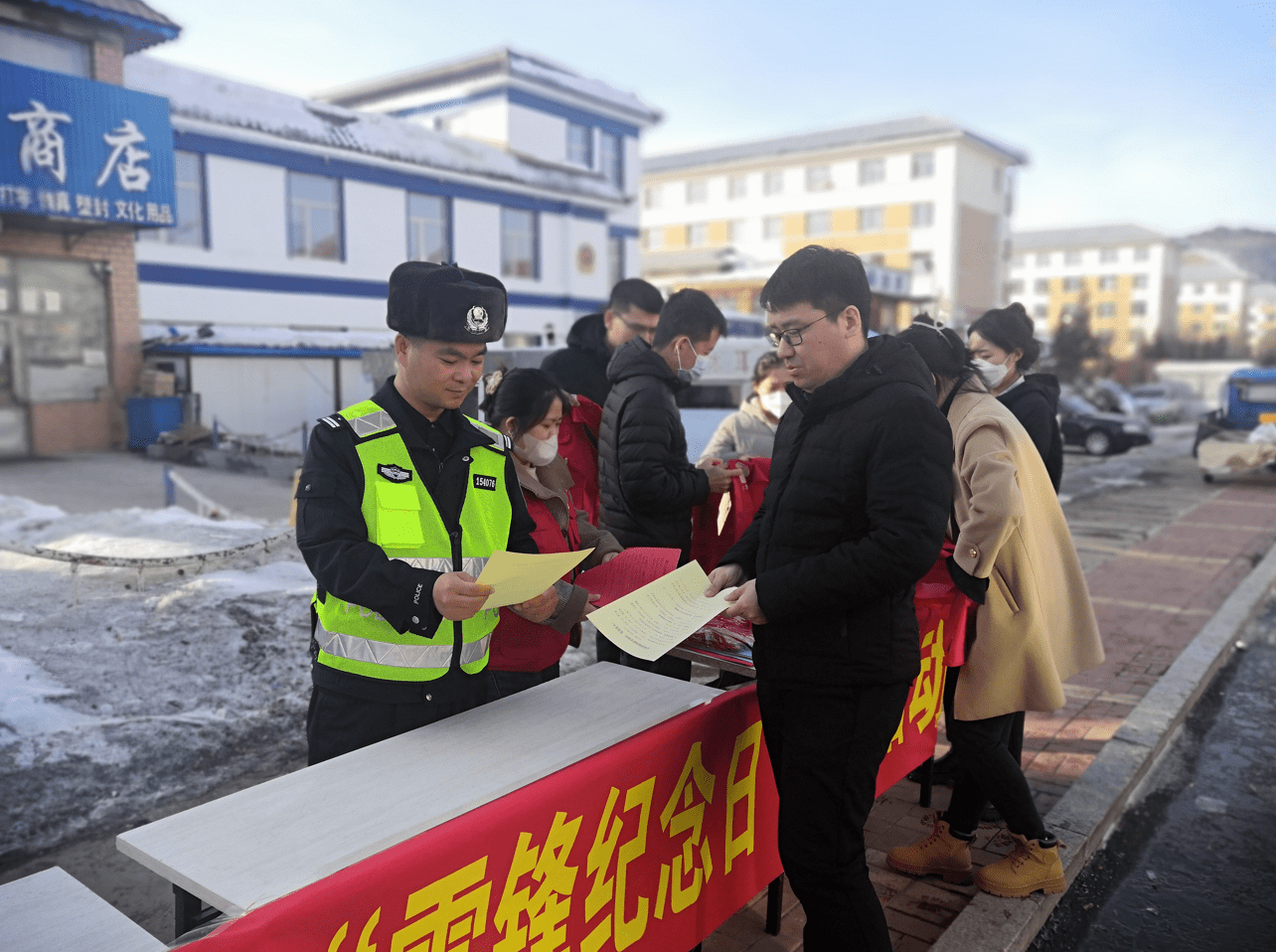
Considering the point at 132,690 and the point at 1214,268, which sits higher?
the point at 1214,268

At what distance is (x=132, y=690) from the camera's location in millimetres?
5273

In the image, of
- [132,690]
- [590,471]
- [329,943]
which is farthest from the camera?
[132,690]

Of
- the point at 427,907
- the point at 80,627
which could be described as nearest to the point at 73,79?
the point at 80,627

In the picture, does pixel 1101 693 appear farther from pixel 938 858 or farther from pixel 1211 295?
pixel 1211 295

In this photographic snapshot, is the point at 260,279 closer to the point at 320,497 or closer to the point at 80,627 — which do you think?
the point at 80,627

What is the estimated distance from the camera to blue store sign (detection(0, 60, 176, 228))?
49.6ft

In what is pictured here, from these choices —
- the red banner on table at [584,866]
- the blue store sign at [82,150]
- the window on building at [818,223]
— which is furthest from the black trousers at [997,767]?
the window on building at [818,223]

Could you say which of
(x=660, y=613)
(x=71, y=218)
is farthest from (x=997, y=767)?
(x=71, y=218)

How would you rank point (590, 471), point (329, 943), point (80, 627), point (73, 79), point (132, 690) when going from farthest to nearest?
point (73, 79)
point (80, 627)
point (132, 690)
point (590, 471)
point (329, 943)

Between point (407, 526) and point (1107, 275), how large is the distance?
97707 mm

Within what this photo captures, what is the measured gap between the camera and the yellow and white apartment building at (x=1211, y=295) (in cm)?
10388

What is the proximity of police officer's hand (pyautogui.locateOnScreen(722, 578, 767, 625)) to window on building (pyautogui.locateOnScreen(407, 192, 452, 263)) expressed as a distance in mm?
24694

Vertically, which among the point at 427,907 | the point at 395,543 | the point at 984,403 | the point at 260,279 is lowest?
the point at 427,907

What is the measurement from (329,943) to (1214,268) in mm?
127020
